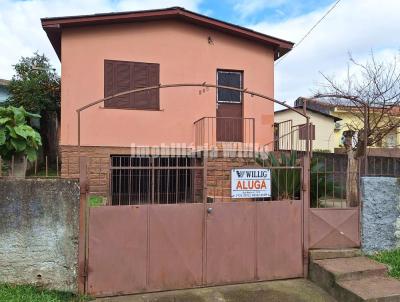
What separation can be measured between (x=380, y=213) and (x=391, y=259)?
0.73m

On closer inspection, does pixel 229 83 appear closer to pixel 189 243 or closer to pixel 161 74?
pixel 161 74

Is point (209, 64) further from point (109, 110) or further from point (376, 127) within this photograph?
point (376, 127)

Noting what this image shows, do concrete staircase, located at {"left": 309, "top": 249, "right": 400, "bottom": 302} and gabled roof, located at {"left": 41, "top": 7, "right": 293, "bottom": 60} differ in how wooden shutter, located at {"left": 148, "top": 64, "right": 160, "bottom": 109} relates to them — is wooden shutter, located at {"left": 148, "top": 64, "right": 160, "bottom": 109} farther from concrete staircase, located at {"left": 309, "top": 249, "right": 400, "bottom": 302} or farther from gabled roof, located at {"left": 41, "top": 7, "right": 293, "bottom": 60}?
concrete staircase, located at {"left": 309, "top": 249, "right": 400, "bottom": 302}

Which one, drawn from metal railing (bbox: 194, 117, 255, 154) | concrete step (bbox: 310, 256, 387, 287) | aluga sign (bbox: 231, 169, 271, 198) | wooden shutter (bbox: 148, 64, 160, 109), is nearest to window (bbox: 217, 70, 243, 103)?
metal railing (bbox: 194, 117, 255, 154)

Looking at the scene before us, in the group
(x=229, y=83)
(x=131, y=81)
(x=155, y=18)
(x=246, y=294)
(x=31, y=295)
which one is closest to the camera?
(x=31, y=295)

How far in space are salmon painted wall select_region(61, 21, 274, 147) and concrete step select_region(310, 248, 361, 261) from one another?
6248 millimetres

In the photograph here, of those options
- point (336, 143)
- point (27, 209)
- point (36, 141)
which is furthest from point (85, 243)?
point (336, 143)

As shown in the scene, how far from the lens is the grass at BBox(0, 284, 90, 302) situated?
185 inches

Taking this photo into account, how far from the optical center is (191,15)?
1151 centimetres

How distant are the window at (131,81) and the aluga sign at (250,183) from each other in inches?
239

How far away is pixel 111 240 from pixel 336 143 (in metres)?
22.2

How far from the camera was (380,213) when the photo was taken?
650 centimetres

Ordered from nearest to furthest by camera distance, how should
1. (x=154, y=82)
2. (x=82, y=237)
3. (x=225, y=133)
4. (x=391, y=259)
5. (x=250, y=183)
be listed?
(x=82, y=237) < (x=250, y=183) < (x=391, y=259) < (x=154, y=82) < (x=225, y=133)

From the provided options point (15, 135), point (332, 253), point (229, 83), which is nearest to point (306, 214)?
point (332, 253)
